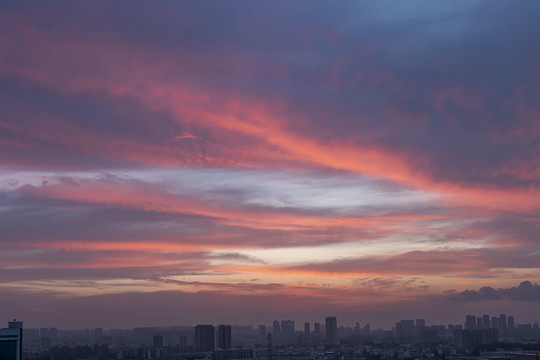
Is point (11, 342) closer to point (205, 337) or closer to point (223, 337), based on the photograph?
point (223, 337)

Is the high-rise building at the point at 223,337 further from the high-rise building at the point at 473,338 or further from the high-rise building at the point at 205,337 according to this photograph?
the high-rise building at the point at 473,338

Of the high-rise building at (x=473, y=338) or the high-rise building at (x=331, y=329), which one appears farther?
the high-rise building at (x=331, y=329)

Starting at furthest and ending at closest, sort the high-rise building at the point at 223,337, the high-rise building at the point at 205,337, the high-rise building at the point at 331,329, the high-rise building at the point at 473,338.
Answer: the high-rise building at the point at 331,329
the high-rise building at the point at 473,338
the high-rise building at the point at 205,337
the high-rise building at the point at 223,337

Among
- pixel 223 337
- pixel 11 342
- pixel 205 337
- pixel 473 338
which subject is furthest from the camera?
pixel 473 338

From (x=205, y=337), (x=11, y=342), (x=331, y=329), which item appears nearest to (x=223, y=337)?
(x=205, y=337)

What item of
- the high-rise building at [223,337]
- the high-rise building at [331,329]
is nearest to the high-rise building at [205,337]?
the high-rise building at [223,337]

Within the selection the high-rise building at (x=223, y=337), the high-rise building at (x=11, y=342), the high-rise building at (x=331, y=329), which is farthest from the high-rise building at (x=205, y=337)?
the high-rise building at (x=11, y=342)

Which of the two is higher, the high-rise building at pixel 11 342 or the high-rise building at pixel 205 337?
the high-rise building at pixel 11 342

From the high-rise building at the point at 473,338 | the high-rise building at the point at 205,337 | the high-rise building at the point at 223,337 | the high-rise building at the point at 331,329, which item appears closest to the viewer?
the high-rise building at the point at 223,337

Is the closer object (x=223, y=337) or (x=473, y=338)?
(x=223, y=337)

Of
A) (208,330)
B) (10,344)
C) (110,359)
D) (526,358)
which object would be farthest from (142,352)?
(10,344)
